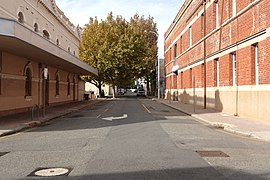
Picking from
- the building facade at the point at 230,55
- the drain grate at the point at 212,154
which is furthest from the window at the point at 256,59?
the drain grate at the point at 212,154

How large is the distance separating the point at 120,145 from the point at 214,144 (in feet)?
9.91

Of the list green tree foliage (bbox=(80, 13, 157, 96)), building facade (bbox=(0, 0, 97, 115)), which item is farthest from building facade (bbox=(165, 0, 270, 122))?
green tree foliage (bbox=(80, 13, 157, 96))

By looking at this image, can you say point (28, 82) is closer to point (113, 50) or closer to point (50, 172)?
point (50, 172)

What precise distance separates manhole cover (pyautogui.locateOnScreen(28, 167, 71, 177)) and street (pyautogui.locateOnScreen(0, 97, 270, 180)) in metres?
0.09

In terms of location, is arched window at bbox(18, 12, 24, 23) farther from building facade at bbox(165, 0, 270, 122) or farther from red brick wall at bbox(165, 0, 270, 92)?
red brick wall at bbox(165, 0, 270, 92)

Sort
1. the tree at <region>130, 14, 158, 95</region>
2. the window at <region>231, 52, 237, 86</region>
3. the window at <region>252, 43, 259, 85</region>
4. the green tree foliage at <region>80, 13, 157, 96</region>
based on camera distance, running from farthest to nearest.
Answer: the tree at <region>130, 14, 158, 95</region> → the green tree foliage at <region>80, 13, 157, 96</region> → the window at <region>231, 52, 237, 86</region> → the window at <region>252, 43, 259, 85</region>

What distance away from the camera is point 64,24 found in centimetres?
4344

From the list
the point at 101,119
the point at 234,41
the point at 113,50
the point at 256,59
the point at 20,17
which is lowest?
the point at 101,119

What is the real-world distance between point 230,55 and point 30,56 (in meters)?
13.2

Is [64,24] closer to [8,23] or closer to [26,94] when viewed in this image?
[26,94]

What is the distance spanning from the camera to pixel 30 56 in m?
25.3

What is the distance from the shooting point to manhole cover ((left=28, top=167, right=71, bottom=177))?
7736mm

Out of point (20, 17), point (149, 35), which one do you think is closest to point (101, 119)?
point (20, 17)

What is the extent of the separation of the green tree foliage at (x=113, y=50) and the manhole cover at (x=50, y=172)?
50.0 metres
